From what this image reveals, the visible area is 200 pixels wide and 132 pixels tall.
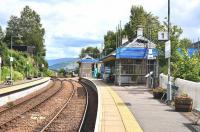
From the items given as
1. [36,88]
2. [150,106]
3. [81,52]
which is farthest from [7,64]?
[81,52]

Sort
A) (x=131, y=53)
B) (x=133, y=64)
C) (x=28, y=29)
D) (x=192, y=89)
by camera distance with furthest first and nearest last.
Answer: (x=28, y=29) < (x=133, y=64) < (x=131, y=53) < (x=192, y=89)

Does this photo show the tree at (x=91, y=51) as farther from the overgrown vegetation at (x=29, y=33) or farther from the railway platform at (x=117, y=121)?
the railway platform at (x=117, y=121)

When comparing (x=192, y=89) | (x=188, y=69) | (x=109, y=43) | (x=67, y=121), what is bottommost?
(x=67, y=121)

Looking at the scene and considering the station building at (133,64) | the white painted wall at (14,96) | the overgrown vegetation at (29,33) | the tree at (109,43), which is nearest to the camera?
the white painted wall at (14,96)

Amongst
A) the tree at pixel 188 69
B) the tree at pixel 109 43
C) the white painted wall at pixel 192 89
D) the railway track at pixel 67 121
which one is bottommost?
the railway track at pixel 67 121

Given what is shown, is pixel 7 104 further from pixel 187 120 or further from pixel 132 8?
pixel 132 8

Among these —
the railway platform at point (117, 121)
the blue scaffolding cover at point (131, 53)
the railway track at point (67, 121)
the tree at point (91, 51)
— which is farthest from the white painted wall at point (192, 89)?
the tree at point (91, 51)

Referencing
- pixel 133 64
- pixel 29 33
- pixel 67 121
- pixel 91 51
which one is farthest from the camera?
pixel 91 51

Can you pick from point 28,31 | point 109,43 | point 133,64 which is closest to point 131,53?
point 133,64

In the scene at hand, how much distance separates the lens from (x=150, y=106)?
22.8m

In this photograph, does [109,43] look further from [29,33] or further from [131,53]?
[131,53]

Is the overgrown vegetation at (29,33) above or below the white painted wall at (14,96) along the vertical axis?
above

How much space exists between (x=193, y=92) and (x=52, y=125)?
6440 mm

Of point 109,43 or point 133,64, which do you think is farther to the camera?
point 109,43
